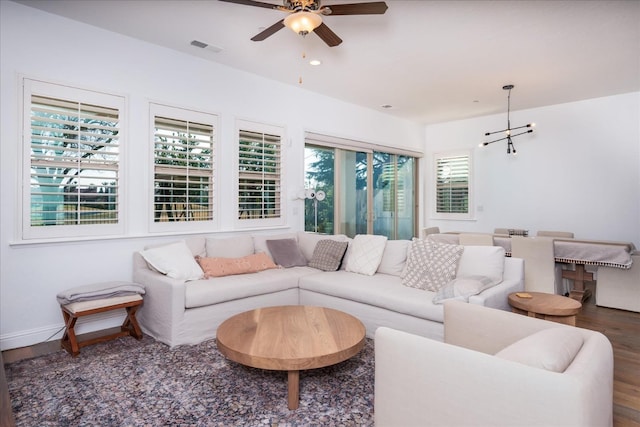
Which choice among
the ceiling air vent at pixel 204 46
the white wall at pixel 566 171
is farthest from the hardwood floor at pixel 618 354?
the ceiling air vent at pixel 204 46

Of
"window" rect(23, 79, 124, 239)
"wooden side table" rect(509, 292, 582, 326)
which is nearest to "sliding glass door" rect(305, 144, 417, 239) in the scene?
"window" rect(23, 79, 124, 239)

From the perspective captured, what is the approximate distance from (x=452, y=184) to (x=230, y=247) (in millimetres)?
4898

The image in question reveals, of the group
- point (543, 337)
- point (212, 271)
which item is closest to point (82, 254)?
point (212, 271)

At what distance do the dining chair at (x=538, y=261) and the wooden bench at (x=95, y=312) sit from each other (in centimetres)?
406

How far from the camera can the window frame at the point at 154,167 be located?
12.7 ft

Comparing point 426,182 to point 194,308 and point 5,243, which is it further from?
point 5,243

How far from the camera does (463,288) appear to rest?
111 inches

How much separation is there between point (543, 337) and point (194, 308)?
8.75 feet

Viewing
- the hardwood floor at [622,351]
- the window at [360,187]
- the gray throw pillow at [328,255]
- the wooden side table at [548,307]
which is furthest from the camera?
the window at [360,187]

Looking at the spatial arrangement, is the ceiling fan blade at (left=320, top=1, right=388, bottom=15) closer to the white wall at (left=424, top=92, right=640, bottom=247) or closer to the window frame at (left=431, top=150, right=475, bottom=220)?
the white wall at (left=424, top=92, right=640, bottom=247)

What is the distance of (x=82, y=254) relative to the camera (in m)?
3.47

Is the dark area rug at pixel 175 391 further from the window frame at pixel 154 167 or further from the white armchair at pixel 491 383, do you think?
the window frame at pixel 154 167

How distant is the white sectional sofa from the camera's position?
3033mm

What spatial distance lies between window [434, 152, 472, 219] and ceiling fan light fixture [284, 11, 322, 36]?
5.34 meters
